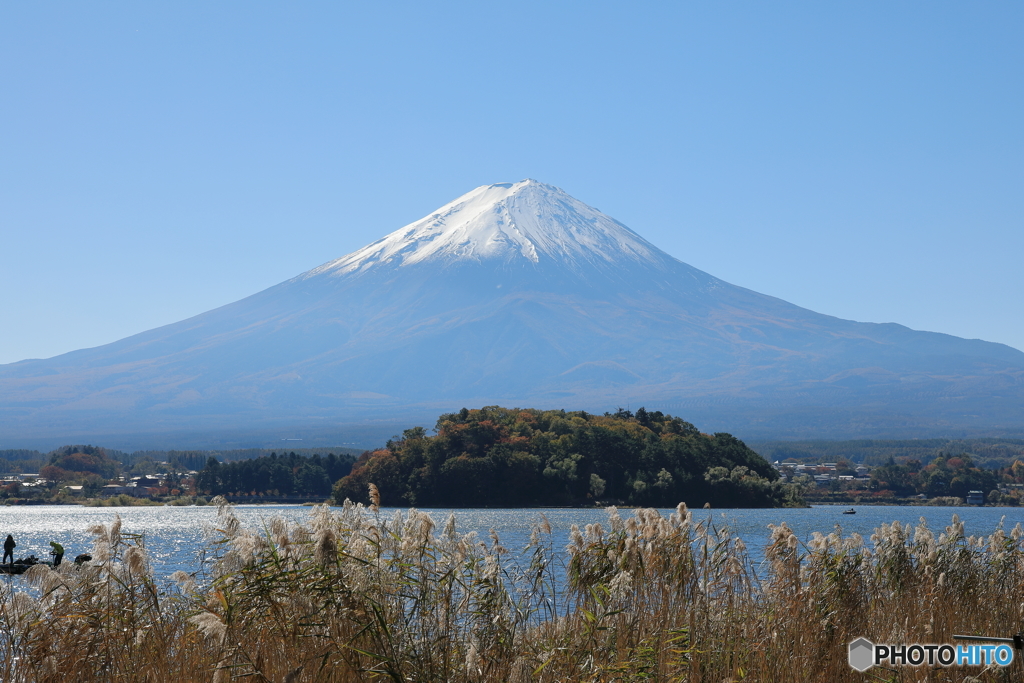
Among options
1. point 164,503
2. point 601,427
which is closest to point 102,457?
point 164,503

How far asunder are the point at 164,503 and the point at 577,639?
83.9m

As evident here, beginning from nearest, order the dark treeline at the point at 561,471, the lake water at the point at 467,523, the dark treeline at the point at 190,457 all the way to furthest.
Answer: the lake water at the point at 467,523
the dark treeline at the point at 561,471
the dark treeline at the point at 190,457

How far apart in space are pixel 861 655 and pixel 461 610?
3.76m

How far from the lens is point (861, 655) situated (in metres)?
8.97

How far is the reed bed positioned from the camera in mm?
6430

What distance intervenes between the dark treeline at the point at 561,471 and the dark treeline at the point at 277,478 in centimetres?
1143

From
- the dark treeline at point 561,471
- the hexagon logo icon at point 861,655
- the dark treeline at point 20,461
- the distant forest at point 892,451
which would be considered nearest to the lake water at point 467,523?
the dark treeline at point 561,471

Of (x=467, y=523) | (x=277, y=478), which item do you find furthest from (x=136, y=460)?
(x=467, y=523)

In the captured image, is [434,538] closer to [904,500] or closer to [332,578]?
[332,578]

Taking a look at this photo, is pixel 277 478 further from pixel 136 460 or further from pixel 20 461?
pixel 20 461

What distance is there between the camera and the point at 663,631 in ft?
28.1

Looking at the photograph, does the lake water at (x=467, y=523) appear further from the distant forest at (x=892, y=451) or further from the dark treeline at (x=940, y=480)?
the distant forest at (x=892, y=451)

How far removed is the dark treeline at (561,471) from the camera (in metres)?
69.5

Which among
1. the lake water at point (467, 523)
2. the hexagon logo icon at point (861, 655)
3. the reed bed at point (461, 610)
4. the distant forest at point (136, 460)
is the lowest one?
the lake water at point (467, 523)
